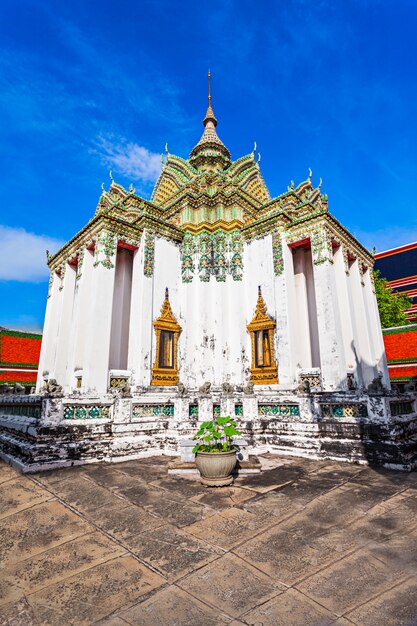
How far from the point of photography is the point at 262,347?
45.1 feet

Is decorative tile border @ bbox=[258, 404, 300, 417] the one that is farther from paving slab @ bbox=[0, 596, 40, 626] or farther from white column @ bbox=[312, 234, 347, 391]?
paving slab @ bbox=[0, 596, 40, 626]

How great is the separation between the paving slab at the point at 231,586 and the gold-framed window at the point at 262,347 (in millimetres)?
10075

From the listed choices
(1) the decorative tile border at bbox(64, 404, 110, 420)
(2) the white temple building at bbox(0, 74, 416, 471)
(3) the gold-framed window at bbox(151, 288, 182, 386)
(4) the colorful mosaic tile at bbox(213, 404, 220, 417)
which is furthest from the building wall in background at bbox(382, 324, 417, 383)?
(1) the decorative tile border at bbox(64, 404, 110, 420)

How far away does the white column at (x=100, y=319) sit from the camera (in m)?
11.6

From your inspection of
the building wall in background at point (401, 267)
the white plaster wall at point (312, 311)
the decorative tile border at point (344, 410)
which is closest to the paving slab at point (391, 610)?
the decorative tile border at point (344, 410)

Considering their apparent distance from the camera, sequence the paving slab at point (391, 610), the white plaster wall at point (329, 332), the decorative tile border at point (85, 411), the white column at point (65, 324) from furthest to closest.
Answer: the white column at point (65, 324) < the white plaster wall at point (329, 332) < the decorative tile border at point (85, 411) < the paving slab at point (391, 610)

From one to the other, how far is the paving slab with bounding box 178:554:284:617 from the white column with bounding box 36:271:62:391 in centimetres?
1471

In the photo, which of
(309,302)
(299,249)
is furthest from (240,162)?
(309,302)

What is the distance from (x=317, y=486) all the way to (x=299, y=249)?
11185 millimetres

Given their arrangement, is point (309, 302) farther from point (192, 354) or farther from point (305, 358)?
point (192, 354)

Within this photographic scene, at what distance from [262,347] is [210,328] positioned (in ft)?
7.64

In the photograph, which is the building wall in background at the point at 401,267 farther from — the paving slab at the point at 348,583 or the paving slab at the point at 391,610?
the paving slab at the point at 391,610

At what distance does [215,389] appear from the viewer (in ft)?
43.9

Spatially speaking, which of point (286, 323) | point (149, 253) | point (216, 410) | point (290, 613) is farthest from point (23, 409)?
point (286, 323)
